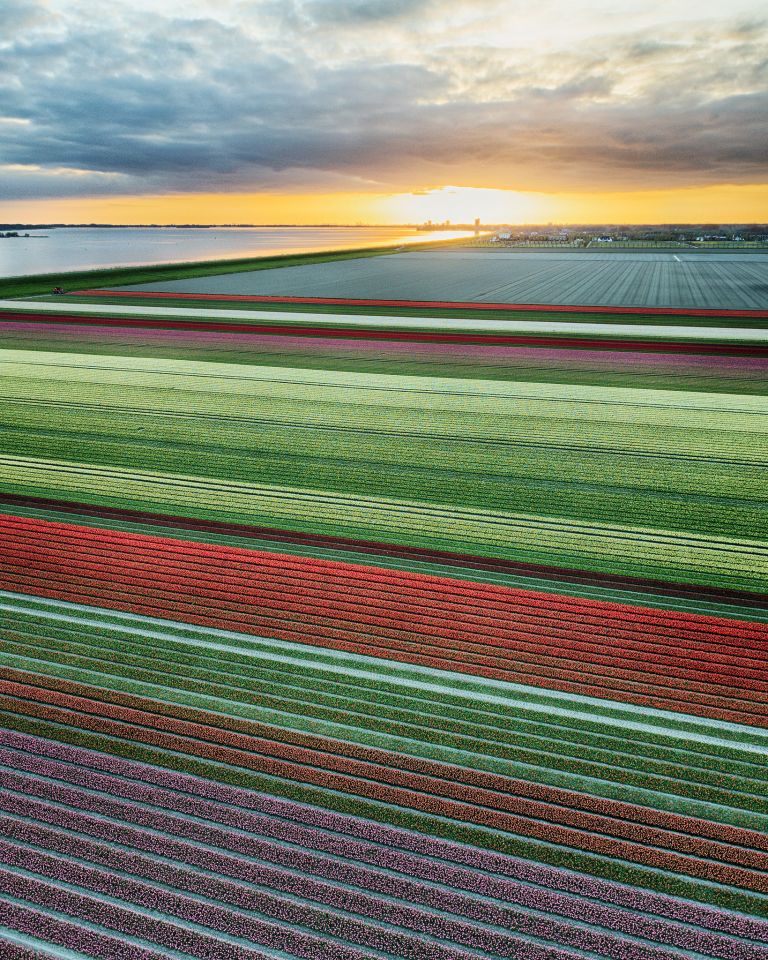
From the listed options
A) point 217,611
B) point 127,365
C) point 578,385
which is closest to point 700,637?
point 217,611

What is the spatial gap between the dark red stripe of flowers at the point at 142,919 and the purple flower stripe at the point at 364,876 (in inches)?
9.1

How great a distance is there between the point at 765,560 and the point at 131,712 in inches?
247

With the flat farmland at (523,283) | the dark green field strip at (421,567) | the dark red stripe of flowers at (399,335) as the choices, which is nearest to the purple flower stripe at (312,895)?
the dark green field strip at (421,567)

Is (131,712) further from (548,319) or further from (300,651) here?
(548,319)

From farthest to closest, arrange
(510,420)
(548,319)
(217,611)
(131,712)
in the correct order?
(548,319) < (510,420) < (217,611) < (131,712)

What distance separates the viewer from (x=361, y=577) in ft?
22.7

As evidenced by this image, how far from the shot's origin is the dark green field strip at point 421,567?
6.46 meters

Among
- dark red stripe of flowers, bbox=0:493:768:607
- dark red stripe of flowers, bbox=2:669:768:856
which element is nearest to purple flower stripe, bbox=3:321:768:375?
dark red stripe of flowers, bbox=0:493:768:607

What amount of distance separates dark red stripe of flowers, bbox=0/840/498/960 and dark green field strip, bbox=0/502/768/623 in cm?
362

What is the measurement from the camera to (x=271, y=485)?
9.28 metres

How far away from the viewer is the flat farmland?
31.8 m

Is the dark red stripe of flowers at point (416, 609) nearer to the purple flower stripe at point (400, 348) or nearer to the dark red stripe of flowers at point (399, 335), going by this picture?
the purple flower stripe at point (400, 348)

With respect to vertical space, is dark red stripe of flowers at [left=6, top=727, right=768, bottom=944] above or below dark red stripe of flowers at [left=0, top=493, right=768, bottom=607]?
below

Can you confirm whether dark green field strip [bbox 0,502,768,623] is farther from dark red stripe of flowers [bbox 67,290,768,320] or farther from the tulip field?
dark red stripe of flowers [bbox 67,290,768,320]
